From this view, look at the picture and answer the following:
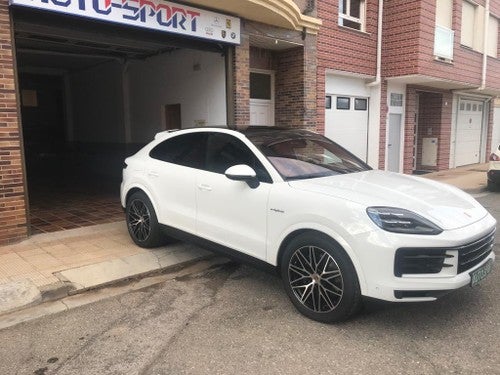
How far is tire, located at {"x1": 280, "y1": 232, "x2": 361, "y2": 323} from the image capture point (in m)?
3.55

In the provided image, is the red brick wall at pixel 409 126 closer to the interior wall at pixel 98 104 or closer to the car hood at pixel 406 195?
the interior wall at pixel 98 104

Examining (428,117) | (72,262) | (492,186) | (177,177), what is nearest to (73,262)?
(72,262)

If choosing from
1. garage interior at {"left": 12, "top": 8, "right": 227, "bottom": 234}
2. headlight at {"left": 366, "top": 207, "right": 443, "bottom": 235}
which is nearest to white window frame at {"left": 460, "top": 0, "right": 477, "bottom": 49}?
garage interior at {"left": 12, "top": 8, "right": 227, "bottom": 234}

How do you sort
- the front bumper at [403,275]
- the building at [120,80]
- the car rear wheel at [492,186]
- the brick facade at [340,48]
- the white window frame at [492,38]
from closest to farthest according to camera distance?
1. the front bumper at [403,275]
2. the building at [120,80]
3. the brick facade at [340,48]
4. the car rear wheel at [492,186]
5. the white window frame at [492,38]

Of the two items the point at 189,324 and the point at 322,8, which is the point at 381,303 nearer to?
the point at 189,324

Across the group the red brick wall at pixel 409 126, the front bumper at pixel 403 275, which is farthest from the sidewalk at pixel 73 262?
the red brick wall at pixel 409 126

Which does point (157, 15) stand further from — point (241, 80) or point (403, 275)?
point (403, 275)

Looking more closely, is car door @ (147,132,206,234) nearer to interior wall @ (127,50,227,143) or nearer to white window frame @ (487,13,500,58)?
interior wall @ (127,50,227,143)

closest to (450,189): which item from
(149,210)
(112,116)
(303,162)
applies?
(303,162)

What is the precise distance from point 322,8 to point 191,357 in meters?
9.75

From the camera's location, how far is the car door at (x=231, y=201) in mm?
4230

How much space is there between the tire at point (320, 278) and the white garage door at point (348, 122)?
27.9ft

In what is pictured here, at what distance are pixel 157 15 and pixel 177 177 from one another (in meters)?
3.47

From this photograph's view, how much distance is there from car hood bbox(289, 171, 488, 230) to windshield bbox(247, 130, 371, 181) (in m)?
0.20
